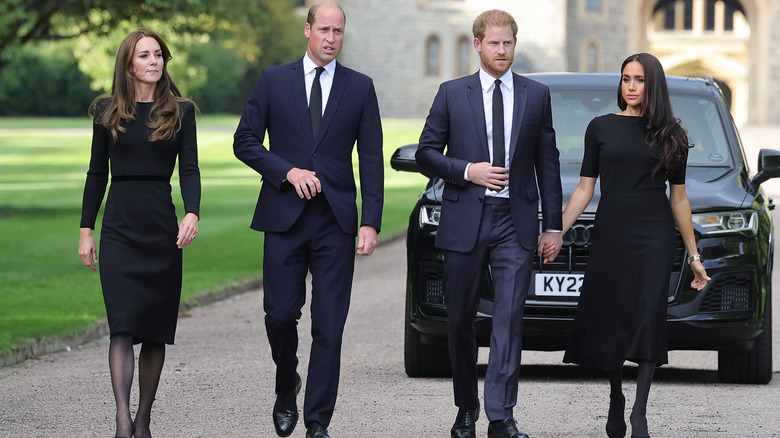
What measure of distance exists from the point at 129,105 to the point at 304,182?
2.67ft

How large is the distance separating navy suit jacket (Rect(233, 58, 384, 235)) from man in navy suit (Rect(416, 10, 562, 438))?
34 centimetres

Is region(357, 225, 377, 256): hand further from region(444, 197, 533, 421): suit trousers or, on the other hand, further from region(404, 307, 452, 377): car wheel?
region(404, 307, 452, 377): car wheel

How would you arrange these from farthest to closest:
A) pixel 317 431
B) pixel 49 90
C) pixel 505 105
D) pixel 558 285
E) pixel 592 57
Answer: pixel 592 57 < pixel 49 90 < pixel 558 285 < pixel 505 105 < pixel 317 431

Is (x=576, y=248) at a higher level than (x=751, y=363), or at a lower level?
higher

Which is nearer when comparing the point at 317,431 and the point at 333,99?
the point at 317,431

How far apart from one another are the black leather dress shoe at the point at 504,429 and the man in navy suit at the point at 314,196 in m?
0.70

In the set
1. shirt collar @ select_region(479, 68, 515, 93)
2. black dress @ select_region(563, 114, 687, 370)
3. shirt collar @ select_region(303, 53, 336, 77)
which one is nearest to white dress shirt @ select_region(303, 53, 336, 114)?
shirt collar @ select_region(303, 53, 336, 77)

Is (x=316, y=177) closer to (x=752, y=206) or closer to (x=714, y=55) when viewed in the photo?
(x=752, y=206)

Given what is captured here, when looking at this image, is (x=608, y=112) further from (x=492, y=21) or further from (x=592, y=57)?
(x=592, y=57)

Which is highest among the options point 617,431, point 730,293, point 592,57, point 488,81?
point 488,81

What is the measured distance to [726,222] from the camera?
25.1ft

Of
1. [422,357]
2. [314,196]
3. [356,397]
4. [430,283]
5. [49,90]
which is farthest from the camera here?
[49,90]

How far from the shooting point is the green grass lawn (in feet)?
38.8

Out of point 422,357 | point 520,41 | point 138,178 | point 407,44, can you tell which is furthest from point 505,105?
point 407,44
